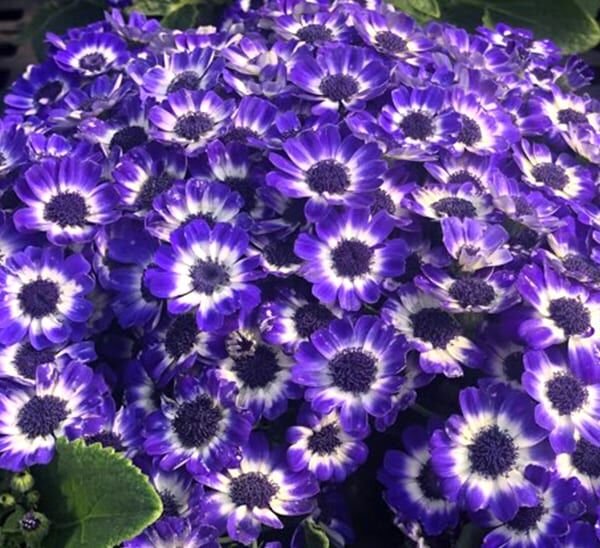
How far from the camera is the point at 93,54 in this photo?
1508 millimetres

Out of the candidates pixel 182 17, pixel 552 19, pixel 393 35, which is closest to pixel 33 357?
pixel 393 35

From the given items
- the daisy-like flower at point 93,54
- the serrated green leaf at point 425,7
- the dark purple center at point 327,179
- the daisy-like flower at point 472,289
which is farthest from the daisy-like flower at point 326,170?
the serrated green leaf at point 425,7

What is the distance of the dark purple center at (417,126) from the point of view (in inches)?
48.4

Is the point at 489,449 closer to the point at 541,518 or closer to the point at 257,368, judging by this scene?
the point at 541,518

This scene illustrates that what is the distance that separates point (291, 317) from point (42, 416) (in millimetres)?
280

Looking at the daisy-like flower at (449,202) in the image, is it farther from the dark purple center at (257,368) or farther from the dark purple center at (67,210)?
the dark purple center at (67,210)

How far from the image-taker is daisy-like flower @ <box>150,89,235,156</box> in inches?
47.3

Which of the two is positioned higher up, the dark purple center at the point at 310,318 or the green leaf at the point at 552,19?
the dark purple center at the point at 310,318

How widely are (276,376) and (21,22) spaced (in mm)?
1670

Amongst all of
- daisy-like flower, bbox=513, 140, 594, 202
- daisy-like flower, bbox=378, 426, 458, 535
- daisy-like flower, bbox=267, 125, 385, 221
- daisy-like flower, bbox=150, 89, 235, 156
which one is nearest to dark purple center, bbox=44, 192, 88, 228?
daisy-like flower, bbox=150, 89, 235, 156

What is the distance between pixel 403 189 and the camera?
1.18m

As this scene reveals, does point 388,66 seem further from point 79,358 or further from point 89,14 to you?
point 89,14

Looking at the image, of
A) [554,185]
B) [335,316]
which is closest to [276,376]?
[335,316]

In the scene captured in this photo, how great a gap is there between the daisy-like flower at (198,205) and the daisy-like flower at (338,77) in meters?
0.18
